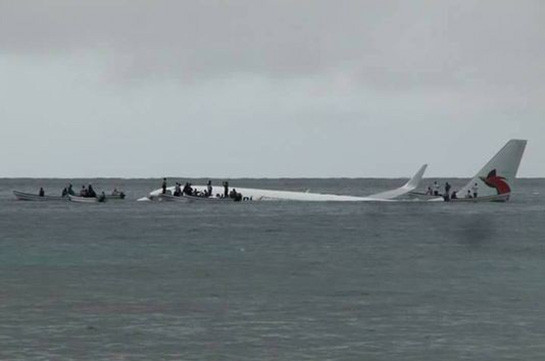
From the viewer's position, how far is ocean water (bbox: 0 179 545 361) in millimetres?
39531

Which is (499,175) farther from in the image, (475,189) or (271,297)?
(271,297)

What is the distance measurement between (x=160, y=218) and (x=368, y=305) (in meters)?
111

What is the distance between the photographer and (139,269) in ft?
242

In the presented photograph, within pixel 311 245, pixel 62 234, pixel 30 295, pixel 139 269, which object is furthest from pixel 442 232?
pixel 30 295

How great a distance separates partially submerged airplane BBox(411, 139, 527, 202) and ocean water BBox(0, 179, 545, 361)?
208 feet

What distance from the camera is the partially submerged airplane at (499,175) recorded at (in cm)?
17912

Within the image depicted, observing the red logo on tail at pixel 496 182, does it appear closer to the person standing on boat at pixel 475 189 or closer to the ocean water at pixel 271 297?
the person standing on boat at pixel 475 189

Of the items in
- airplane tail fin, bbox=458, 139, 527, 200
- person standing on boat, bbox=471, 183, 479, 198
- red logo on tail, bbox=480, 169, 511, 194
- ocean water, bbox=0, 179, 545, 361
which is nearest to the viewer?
ocean water, bbox=0, 179, 545, 361

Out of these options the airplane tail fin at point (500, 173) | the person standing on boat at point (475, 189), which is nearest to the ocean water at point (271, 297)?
the airplane tail fin at point (500, 173)

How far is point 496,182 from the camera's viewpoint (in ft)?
611

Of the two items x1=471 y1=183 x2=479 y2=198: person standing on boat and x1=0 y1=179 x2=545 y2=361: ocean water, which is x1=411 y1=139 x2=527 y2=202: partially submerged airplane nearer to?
x1=471 y1=183 x2=479 y2=198: person standing on boat

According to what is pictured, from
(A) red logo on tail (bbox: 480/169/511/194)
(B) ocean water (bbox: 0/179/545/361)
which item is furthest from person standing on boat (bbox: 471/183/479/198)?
(B) ocean water (bbox: 0/179/545/361)

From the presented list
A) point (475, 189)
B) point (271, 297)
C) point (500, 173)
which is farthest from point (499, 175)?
point (271, 297)

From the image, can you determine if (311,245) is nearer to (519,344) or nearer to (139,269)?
(139,269)
